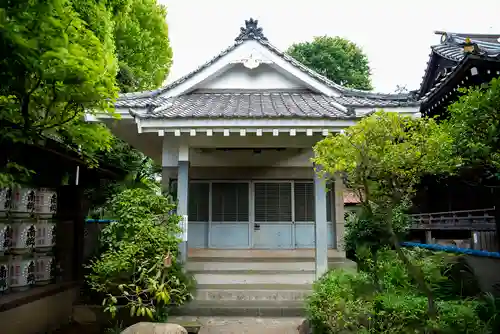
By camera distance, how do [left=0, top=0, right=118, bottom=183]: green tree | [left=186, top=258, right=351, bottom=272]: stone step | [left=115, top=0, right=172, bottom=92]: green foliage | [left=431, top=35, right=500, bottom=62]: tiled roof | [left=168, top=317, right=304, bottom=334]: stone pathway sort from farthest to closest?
[left=115, top=0, right=172, bottom=92]: green foliage, [left=431, top=35, right=500, bottom=62]: tiled roof, [left=186, top=258, right=351, bottom=272]: stone step, [left=168, top=317, right=304, bottom=334]: stone pathway, [left=0, top=0, right=118, bottom=183]: green tree

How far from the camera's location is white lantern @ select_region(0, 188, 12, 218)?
5734 mm

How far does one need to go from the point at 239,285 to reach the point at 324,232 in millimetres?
2004

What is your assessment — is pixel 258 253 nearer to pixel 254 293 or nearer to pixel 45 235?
pixel 254 293

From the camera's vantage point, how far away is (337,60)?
88.8ft

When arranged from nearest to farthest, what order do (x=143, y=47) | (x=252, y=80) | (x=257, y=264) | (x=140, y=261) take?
1. (x=140, y=261)
2. (x=257, y=264)
3. (x=252, y=80)
4. (x=143, y=47)

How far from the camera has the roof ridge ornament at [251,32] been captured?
32.8 feet

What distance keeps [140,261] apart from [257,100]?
4.82 metres

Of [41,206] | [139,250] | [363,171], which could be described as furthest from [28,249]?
[363,171]

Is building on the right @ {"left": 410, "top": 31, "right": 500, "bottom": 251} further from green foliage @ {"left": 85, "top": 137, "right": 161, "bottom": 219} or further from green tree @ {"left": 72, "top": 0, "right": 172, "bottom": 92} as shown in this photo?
green tree @ {"left": 72, "top": 0, "right": 172, "bottom": 92}

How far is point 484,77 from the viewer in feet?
20.9

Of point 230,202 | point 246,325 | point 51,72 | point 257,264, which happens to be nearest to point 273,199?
point 230,202

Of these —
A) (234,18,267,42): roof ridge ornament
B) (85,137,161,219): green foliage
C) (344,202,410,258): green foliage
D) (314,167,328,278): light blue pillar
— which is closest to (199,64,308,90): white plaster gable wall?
(234,18,267,42): roof ridge ornament

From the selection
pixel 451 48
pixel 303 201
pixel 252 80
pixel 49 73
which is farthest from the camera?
pixel 451 48

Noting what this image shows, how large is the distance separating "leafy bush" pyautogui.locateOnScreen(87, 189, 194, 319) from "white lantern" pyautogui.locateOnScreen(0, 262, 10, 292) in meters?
1.16
